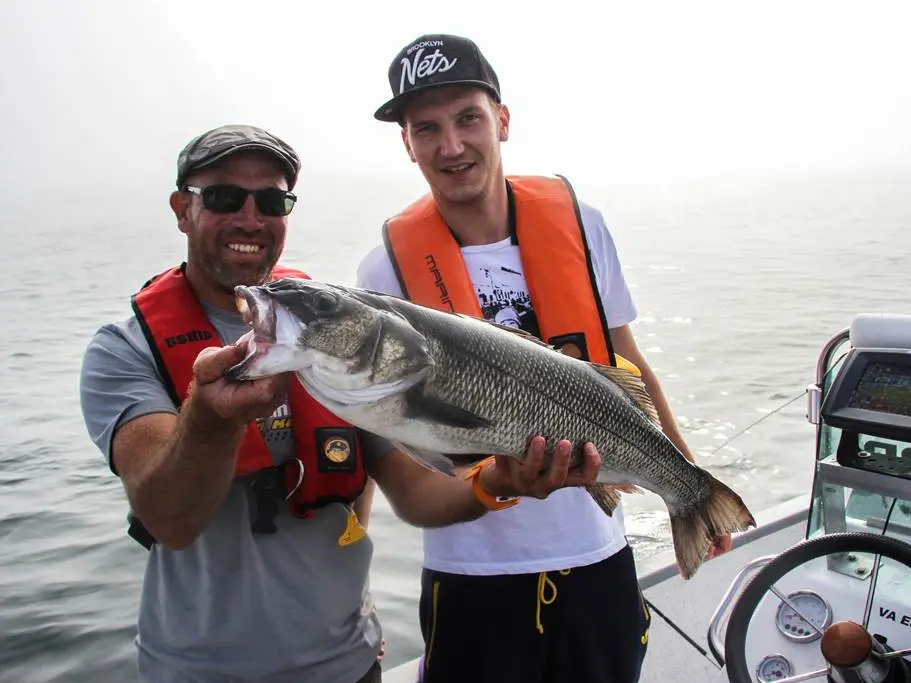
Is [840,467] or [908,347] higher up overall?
[908,347]

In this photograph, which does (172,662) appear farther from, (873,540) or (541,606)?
(873,540)

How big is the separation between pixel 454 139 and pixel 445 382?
131 centimetres

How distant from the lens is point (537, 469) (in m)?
2.39

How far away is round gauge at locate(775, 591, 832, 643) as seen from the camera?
2795mm

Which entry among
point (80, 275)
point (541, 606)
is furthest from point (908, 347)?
point (80, 275)

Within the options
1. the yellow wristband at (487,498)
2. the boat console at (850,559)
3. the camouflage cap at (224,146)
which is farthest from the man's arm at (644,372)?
the camouflage cap at (224,146)

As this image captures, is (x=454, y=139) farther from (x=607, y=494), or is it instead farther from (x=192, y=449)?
(x=192, y=449)

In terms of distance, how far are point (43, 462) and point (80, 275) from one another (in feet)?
40.3

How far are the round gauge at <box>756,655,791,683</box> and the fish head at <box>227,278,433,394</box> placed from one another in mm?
1768

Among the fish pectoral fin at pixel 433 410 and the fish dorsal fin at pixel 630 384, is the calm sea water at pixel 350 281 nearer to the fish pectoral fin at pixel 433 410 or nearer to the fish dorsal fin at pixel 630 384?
the fish dorsal fin at pixel 630 384

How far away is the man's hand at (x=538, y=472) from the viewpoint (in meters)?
2.37

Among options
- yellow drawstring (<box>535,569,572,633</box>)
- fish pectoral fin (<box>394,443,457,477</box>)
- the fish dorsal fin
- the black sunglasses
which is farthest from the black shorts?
the black sunglasses

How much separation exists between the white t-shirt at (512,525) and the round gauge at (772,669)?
667 mm

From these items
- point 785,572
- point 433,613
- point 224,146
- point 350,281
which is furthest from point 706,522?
point 350,281
